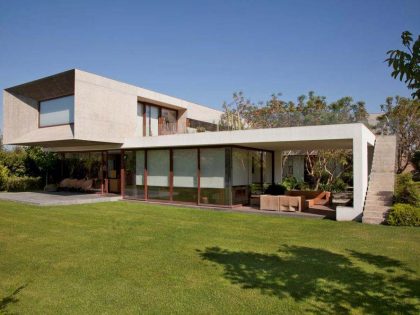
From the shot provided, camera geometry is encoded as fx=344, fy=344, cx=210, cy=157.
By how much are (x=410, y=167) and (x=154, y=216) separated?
24.5m

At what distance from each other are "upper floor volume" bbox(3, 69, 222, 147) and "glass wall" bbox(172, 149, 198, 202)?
1793 mm

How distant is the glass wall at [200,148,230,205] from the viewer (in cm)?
1625

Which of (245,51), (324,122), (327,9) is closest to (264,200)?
(324,122)

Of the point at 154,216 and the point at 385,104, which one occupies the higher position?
the point at 385,104

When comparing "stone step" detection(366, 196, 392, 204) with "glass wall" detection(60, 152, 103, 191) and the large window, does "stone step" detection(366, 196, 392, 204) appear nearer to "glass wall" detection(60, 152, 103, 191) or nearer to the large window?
the large window

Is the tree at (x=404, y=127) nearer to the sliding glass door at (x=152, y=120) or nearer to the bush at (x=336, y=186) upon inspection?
the bush at (x=336, y=186)

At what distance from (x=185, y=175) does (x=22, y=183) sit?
1438 centimetres

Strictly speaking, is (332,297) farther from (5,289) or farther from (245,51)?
(245,51)

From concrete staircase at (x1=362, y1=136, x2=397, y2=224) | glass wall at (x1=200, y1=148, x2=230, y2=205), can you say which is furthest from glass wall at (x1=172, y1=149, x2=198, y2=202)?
concrete staircase at (x1=362, y1=136, x2=397, y2=224)

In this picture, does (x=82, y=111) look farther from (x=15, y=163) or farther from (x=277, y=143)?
(x=15, y=163)

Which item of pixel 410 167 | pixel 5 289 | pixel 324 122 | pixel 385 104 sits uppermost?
pixel 385 104

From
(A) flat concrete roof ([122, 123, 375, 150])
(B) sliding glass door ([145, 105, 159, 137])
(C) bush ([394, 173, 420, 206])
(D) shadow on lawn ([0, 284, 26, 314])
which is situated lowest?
(D) shadow on lawn ([0, 284, 26, 314])

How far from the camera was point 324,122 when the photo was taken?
15.4 metres

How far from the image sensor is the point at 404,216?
38.3ft
